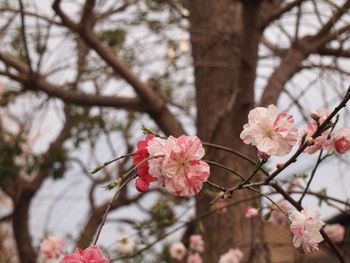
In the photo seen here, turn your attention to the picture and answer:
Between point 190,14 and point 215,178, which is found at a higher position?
point 190,14

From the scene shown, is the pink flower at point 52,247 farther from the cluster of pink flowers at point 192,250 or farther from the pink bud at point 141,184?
the pink bud at point 141,184

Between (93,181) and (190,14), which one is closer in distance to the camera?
(190,14)

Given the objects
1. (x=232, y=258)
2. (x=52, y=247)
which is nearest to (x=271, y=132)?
(x=232, y=258)

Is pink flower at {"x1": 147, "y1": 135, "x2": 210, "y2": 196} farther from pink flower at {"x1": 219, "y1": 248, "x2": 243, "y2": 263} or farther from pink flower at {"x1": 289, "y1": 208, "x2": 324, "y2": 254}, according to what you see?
pink flower at {"x1": 219, "y1": 248, "x2": 243, "y2": 263}

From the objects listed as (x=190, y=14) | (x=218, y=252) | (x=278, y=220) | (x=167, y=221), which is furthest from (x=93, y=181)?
(x=278, y=220)

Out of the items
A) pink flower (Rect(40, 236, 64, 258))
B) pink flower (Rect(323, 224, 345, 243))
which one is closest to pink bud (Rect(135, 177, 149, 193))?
pink flower (Rect(40, 236, 64, 258))

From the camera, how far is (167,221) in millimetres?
1783

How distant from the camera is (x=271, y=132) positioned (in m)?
0.86

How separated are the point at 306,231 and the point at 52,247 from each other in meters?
1.29

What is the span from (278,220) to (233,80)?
1.22m

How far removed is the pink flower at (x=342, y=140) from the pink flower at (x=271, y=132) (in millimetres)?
189

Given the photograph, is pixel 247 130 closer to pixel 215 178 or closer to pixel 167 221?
pixel 167 221

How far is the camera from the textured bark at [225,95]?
2.16 m

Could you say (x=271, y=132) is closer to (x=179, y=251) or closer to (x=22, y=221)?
(x=179, y=251)
